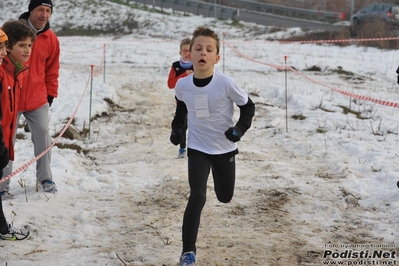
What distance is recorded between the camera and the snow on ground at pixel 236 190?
463cm

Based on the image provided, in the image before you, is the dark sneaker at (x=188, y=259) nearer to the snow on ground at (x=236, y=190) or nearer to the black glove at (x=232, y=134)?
the snow on ground at (x=236, y=190)

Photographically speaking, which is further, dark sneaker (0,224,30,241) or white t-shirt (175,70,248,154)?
dark sneaker (0,224,30,241)

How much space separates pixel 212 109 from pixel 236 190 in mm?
2209

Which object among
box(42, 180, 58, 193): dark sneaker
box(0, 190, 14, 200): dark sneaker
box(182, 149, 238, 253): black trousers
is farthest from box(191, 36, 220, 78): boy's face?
box(0, 190, 14, 200): dark sneaker

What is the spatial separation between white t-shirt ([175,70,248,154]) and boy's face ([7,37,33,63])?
1.54 metres

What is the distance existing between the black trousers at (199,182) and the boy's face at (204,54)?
658mm

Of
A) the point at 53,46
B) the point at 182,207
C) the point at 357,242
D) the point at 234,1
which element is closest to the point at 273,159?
the point at 182,207

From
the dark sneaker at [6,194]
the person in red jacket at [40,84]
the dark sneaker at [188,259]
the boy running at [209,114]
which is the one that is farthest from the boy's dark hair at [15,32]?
the dark sneaker at [188,259]

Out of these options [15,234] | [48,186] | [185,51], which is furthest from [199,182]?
[185,51]

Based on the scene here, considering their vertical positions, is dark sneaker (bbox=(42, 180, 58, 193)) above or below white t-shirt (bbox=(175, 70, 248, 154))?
below

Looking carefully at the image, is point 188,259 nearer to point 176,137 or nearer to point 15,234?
point 176,137

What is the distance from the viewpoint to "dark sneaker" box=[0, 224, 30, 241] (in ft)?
15.3

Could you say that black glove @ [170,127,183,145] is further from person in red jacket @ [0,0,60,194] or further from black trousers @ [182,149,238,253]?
person in red jacket @ [0,0,60,194]

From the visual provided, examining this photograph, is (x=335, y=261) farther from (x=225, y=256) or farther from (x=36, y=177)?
(x=36, y=177)
